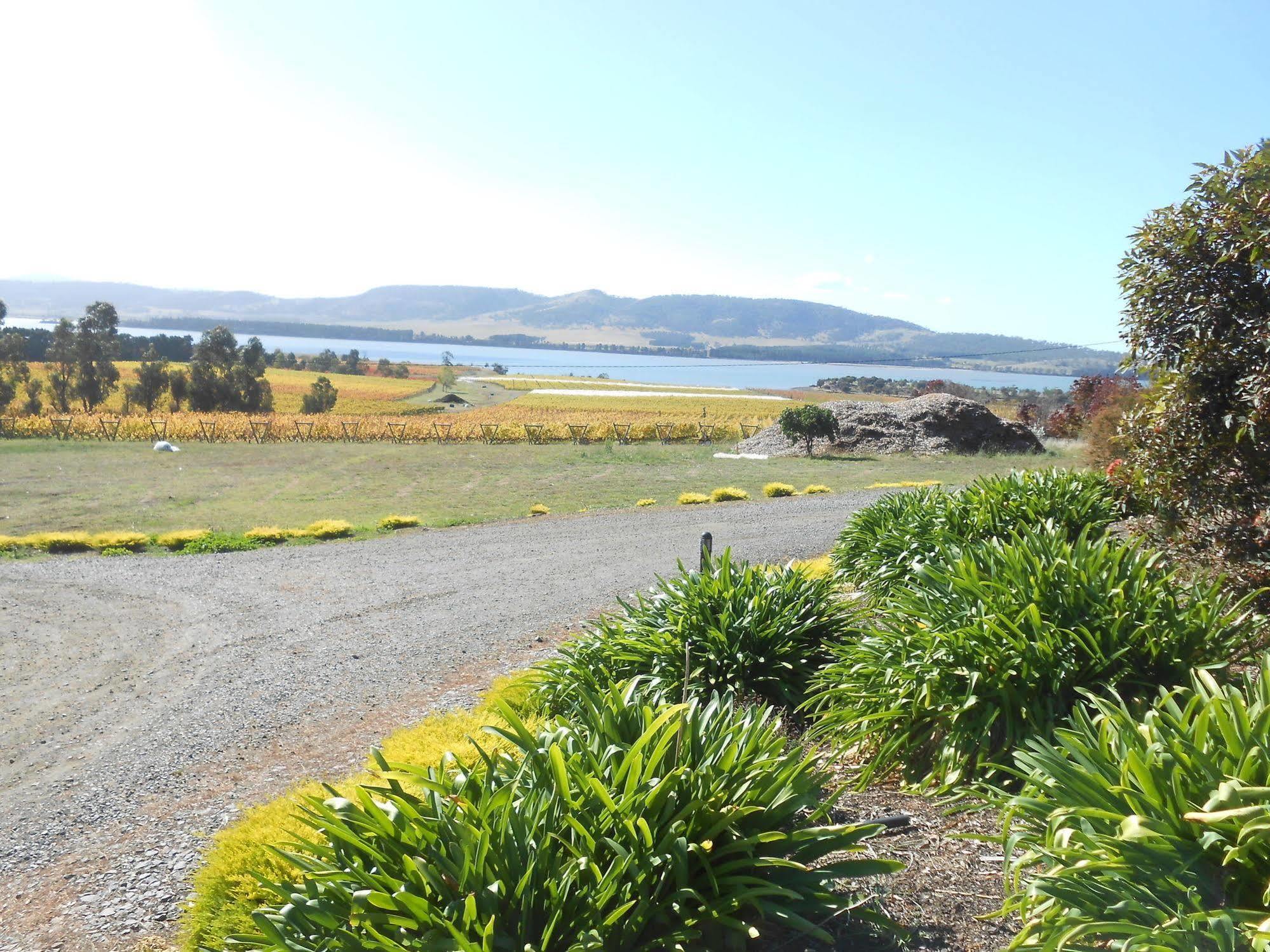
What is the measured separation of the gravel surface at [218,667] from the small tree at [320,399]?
54.8 meters

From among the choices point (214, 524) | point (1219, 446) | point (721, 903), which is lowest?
point (214, 524)

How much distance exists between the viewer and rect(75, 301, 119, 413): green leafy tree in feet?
196

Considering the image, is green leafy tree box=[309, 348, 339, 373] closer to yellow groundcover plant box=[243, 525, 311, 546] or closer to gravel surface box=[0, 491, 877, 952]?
yellow groundcover plant box=[243, 525, 311, 546]

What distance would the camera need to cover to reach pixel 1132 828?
2256 mm

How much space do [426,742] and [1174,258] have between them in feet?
18.1

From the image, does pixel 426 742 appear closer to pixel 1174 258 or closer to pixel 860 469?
pixel 1174 258

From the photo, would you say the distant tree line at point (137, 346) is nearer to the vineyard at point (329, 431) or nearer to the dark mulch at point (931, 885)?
the vineyard at point (329, 431)

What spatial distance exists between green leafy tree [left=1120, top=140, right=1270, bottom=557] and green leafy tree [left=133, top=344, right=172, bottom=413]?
63.0 m

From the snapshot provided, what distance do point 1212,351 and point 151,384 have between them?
6471cm

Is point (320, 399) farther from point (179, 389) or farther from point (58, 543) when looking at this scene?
point (58, 543)

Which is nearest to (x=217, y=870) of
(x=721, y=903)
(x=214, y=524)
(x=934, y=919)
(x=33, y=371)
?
(x=721, y=903)

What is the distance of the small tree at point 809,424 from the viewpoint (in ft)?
101

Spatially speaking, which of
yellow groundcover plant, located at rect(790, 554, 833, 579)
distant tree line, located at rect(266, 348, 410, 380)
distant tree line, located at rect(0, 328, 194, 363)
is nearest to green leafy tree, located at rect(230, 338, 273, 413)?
distant tree line, located at rect(0, 328, 194, 363)

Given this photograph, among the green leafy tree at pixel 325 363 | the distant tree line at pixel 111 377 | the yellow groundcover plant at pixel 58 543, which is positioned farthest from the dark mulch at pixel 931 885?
the green leafy tree at pixel 325 363
